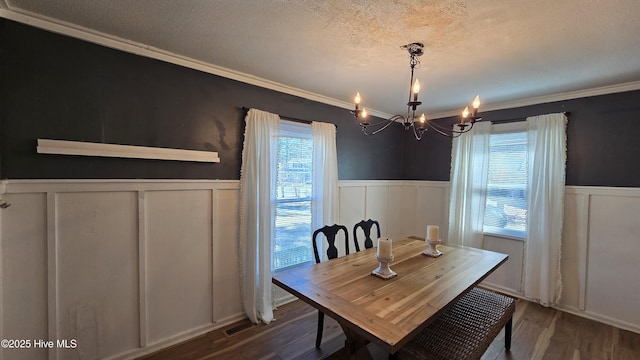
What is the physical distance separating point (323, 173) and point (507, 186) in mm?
2311

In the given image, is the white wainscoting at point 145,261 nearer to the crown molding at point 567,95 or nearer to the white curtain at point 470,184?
the white curtain at point 470,184

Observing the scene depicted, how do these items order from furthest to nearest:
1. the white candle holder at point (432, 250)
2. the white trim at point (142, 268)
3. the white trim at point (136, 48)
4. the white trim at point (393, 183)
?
the white trim at point (393, 183), the white candle holder at point (432, 250), the white trim at point (142, 268), the white trim at point (136, 48)

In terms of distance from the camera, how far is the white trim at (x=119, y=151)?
66.7 inches

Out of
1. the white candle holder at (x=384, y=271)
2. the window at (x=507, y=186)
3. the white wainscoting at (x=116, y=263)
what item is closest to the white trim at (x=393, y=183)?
the window at (x=507, y=186)

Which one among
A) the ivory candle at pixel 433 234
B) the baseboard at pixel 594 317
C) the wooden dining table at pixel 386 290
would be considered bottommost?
the baseboard at pixel 594 317

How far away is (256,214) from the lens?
254 cm

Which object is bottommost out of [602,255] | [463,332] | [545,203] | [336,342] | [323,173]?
[336,342]

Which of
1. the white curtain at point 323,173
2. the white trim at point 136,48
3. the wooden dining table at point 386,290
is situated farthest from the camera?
the white curtain at point 323,173

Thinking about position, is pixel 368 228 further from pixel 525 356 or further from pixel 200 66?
pixel 200 66

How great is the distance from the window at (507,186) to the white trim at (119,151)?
131 inches

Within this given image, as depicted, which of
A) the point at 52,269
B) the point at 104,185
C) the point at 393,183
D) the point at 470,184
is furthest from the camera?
the point at 393,183

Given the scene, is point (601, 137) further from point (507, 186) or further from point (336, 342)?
point (336, 342)

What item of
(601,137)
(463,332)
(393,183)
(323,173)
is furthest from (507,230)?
(323,173)

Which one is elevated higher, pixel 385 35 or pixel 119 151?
pixel 385 35
